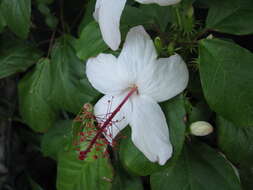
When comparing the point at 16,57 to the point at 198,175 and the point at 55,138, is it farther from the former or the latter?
the point at 198,175

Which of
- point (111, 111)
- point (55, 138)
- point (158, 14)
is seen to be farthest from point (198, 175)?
point (55, 138)

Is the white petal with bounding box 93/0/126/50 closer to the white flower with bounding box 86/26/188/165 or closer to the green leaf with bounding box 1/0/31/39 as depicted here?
the white flower with bounding box 86/26/188/165

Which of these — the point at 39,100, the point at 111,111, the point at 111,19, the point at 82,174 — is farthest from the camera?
the point at 39,100

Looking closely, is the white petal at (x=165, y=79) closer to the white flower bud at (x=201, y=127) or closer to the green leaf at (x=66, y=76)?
the white flower bud at (x=201, y=127)

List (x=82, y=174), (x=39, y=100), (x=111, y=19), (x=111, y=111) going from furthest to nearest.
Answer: (x=39, y=100), (x=82, y=174), (x=111, y=111), (x=111, y=19)

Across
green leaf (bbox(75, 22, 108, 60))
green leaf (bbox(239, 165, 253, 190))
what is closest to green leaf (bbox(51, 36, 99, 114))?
green leaf (bbox(75, 22, 108, 60))

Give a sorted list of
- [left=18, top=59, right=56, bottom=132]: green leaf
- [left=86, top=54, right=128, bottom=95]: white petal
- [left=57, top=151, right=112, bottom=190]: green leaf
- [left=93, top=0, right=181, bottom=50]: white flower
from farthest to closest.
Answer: [left=18, top=59, right=56, bottom=132]: green leaf
[left=57, top=151, right=112, bottom=190]: green leaf
[left=86, top=54, right=128, bottom=95]: white petal
[left=93, top=0, right=181, bottom=50]: white flower
